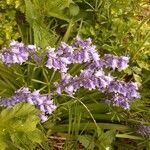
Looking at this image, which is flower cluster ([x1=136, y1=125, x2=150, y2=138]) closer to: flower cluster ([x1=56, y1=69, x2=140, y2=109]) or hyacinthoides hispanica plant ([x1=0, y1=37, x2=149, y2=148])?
hyacinthoides hispanica plant ([x1=0, y1=37, x2=149, y2=148])

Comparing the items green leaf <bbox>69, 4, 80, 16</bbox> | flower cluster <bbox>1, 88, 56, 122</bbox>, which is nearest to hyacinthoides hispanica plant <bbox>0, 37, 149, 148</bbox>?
flower cluster <bbox>1, 88, 56, 122</bbox>

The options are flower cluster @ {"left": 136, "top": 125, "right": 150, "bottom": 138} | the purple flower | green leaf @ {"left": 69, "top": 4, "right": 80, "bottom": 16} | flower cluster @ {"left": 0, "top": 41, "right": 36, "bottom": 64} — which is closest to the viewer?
flower cluster @ {"left": 0, "top": 41, "right": 36, "bottom": 64}

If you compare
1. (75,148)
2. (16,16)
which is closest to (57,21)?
Answer: (16,16)

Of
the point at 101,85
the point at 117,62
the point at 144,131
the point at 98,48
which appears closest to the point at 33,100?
the point at 101,85

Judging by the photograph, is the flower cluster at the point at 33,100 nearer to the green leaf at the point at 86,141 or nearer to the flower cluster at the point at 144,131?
the green leaf at the point at 86,141

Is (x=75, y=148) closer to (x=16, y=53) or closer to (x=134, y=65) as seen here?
(x=16, y=53)

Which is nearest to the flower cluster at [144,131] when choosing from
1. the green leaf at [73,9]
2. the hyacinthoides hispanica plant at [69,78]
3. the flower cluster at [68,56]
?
the hyacinthoides hispanica plant at [69,78]

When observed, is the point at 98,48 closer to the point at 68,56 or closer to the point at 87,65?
the point at 87,65
